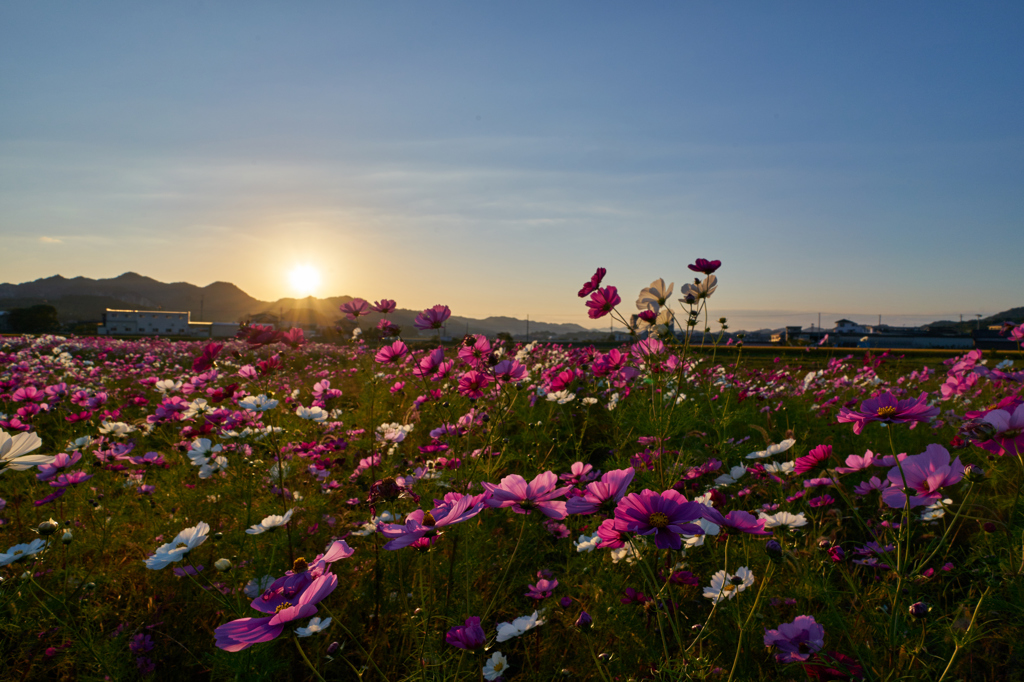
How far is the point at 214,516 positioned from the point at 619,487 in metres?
2.11

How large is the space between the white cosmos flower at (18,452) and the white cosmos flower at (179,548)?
1.01 ft

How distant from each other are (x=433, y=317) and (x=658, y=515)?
130 cm

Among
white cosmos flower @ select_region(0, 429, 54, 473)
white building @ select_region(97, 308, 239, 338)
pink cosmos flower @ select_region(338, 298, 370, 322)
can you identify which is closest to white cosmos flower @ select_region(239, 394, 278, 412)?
pink cosmos flower @ select_region(338, 298, 370, 322)

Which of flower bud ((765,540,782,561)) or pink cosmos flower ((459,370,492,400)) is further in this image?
pink cosmos flower ((459,370,492,400))

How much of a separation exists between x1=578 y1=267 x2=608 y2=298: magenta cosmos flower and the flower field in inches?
0.6

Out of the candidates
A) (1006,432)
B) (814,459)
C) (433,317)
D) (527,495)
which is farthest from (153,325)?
(1006,432)

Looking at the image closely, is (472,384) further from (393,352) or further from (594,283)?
(594,283)

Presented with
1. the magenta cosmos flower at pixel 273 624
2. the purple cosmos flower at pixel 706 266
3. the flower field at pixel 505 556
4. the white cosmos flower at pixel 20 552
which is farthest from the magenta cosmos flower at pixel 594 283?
the white cosmos flower at pixel 20 552

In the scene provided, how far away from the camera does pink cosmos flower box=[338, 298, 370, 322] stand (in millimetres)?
2158

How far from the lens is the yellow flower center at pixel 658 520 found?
723 millimetres

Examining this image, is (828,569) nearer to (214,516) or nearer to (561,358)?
(214,516)

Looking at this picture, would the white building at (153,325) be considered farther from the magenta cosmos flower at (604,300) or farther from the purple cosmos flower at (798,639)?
the purple cosmos flower at (798,639)

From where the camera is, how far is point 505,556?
201 cm

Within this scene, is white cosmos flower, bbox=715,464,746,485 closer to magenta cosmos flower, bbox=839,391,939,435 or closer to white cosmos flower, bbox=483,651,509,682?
magenta cosmos flower, bbox=839,391,939,435
